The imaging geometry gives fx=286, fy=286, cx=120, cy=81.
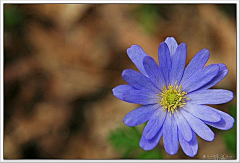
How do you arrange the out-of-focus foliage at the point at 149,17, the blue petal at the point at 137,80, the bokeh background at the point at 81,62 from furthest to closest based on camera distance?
the out-of-focus foliage at the point at 149,17 → the bokeh background at the point at 81,62 → the blue petal at the point at 137,80

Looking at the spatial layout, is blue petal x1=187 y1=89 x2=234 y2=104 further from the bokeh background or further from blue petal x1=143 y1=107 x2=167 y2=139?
the bokeh background

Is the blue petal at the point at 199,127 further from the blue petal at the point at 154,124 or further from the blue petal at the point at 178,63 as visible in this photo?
the blue petal at the point at 178,63

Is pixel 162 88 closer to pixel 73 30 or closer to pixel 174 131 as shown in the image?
pixel 174 131

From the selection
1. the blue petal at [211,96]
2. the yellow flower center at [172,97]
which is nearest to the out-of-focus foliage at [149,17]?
the yellow flower center at [172,97]

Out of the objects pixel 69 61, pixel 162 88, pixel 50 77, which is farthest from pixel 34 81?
pixel 162 88

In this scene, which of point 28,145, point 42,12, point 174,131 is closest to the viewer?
point 174,131

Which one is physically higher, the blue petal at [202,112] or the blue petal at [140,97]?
the blue petal at [140,97]
